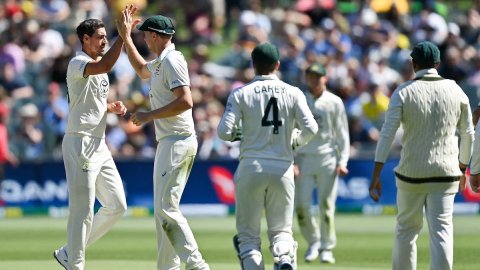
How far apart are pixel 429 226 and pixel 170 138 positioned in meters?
2.23

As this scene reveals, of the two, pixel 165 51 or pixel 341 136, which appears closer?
pixel 165 51

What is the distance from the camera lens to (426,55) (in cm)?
848

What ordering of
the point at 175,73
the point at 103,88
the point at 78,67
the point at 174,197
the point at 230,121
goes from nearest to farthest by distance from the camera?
1. the point at 230,121
2. the point at 175,73
3. the point at 174,197
4. the point at 78,67
5. the point at 103,88

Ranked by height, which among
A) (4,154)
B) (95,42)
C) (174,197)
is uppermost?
(95,42)

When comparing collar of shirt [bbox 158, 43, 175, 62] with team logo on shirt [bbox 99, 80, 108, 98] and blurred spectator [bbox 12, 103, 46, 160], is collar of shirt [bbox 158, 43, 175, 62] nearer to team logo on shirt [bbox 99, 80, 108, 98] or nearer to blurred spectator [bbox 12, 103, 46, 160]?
team logo on shirt [bbox 99, 80, 108, 98]

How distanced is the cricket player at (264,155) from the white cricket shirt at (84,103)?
142 cm

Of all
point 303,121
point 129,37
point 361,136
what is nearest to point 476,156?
point 303,121

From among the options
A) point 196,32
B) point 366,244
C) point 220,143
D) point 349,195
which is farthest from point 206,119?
point 366,244

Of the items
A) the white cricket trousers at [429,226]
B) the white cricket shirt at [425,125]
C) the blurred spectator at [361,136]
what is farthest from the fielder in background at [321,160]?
the blurred spectator at [361,136]

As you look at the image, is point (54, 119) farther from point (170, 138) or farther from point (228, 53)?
point (170, 138)

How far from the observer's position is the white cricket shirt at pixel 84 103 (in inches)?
366

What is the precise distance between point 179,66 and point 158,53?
0.36m

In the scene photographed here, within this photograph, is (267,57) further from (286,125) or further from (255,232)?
(255,232)

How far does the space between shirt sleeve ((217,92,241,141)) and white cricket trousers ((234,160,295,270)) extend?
0.28 meters
